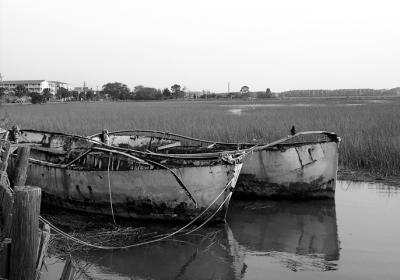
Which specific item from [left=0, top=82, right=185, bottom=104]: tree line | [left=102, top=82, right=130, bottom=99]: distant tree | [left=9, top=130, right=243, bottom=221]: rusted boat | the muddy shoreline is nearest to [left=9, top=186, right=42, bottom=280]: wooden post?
[left=9, top=130, right=243, bottom=221]: rusted boat

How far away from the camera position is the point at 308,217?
702 cm

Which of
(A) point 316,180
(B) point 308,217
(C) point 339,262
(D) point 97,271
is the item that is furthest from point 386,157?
(D) point 97,271

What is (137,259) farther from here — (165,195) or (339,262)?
(339,262)

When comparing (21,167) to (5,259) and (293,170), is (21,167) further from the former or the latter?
(293,170)

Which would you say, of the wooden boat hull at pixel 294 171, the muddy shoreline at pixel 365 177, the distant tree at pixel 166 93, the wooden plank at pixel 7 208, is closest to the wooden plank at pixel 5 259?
the wooden plank at pixel 7 208

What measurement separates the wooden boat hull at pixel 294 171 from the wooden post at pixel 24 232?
5.30 m

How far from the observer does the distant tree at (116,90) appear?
97387mm

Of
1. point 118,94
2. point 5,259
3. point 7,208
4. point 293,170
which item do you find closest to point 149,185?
point 7,208

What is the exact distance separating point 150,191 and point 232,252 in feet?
5.08

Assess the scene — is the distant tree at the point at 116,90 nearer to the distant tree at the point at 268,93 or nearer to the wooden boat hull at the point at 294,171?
the distant tree at the point at 268,93

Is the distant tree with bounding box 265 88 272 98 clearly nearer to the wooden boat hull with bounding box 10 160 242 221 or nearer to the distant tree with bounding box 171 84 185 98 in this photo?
the distant tree with bounding box 171 84 185 98

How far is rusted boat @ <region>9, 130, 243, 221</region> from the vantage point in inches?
240

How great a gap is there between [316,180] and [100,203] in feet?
12.3

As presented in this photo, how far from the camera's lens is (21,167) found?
197 inches
